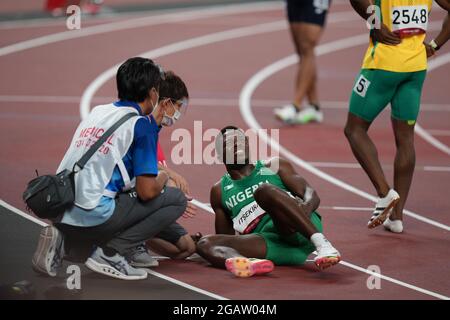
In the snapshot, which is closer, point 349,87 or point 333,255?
point 333,255

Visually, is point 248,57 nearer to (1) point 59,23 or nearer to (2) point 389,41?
(1) point 59,23

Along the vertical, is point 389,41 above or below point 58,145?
above

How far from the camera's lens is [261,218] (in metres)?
7.54

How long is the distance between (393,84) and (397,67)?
16 centimetres

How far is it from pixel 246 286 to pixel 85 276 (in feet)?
3.68

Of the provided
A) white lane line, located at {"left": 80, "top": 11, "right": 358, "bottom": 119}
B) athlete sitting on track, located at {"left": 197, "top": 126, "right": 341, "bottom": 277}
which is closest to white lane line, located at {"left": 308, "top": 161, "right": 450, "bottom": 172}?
athlete sitting on track, located at {"left": 197, "top": 126, "right": 341, "bottom": 277}

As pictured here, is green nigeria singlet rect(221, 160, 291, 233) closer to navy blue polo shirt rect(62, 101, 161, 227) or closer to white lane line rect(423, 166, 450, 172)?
navy blue polo shirt rect(62, 101, 161, 227)

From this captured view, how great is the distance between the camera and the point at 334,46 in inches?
724

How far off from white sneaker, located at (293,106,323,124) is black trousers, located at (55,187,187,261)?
6316mm

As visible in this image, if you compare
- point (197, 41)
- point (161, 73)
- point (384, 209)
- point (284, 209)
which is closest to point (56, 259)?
point (161, 73)

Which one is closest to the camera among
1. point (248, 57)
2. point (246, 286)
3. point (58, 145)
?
point (246, 286)

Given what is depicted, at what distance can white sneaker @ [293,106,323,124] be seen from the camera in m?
13.3

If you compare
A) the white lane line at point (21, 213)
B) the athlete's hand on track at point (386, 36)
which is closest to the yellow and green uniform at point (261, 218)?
the athlete's hand on track at point (386, 36)
